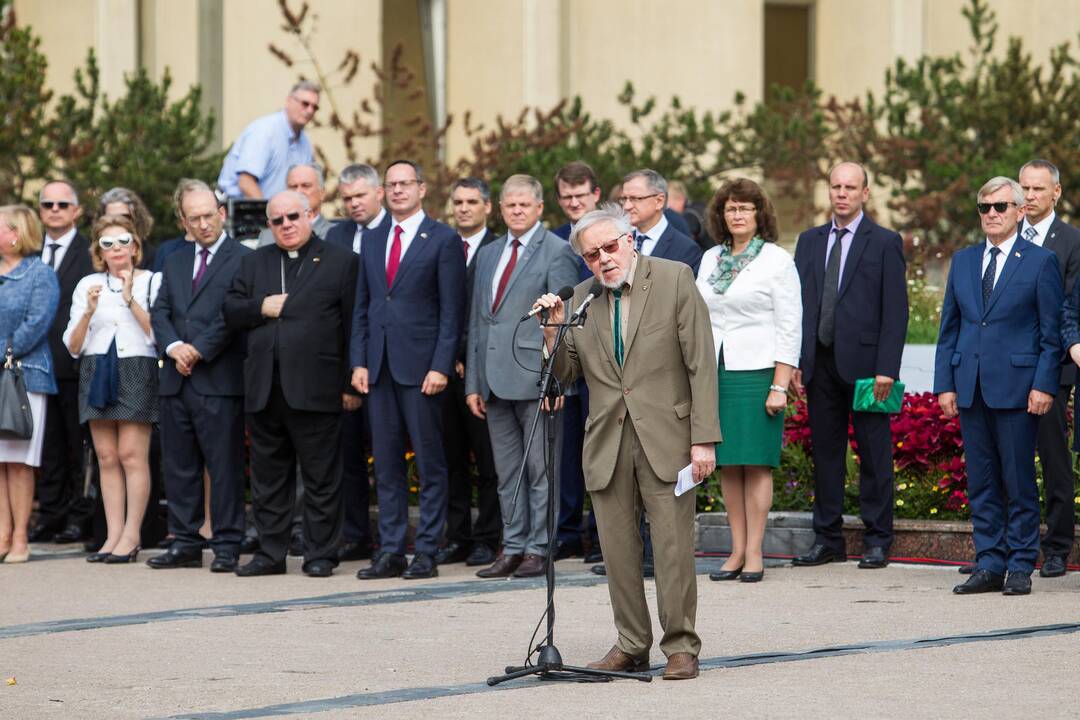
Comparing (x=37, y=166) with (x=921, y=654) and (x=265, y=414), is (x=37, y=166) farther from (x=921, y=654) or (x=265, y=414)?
(x=921, y=654)

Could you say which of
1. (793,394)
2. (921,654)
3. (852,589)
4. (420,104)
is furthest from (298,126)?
(420,104)

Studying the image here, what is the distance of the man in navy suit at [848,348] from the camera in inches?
438

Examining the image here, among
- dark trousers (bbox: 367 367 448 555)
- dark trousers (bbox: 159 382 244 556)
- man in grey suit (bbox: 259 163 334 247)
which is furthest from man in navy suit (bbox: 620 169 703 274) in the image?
dark trousers (bbox: 159 382 244 556)

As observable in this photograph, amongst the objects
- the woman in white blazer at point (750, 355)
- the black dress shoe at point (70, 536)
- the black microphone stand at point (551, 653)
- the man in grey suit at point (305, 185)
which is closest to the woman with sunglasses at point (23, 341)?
the black dress shoe at point (70, 536)

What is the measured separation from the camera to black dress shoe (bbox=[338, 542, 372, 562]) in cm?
1229

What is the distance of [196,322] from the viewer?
11.9 meters

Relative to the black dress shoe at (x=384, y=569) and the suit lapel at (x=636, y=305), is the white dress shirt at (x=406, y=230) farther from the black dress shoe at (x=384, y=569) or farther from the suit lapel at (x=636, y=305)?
the suit lapel at (x=636, y=305)

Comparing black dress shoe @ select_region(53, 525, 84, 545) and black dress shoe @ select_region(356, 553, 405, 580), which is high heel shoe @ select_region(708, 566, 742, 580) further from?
black dress shoe @ select_region(53, 525, 84, 545)

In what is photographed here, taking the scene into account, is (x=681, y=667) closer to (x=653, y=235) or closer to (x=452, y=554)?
(x=653, y=235)

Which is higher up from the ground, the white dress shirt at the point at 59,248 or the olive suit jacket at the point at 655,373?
the white dress shirt at the point at 59,248

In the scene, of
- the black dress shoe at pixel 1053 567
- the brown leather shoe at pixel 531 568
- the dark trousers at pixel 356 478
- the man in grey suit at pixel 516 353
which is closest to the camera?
the black dress shoe at pixel 1053 567

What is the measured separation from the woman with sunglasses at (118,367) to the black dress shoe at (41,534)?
1.32 meters

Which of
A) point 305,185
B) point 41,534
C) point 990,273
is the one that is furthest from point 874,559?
point 41,534

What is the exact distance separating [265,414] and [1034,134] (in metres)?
10.6
